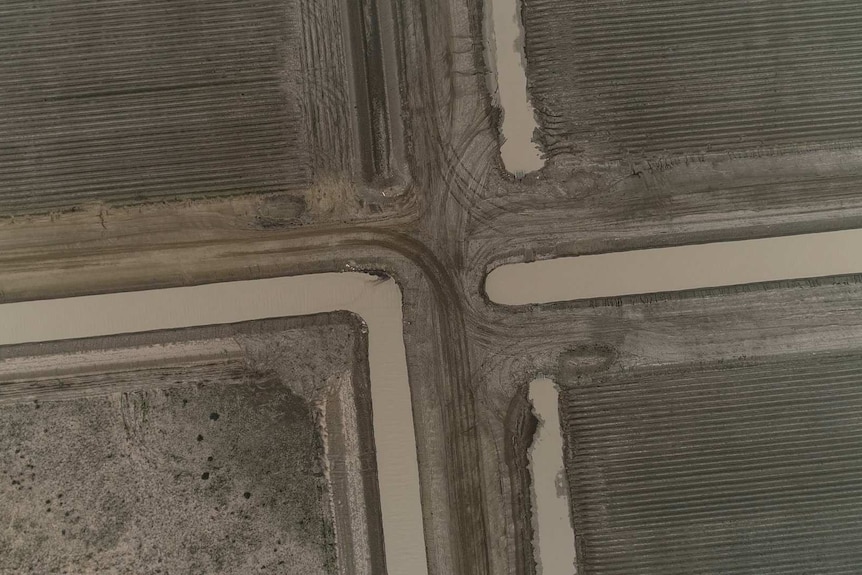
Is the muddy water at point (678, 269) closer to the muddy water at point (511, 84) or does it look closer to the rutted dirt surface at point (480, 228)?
the rutted dirt surface at point (480, 228)

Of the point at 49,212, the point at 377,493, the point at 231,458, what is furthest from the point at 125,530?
the point at 49,212

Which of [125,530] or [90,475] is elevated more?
[90,475]

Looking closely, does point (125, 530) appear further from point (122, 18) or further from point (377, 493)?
point (122, 18)

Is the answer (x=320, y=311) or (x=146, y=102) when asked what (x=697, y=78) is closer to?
(x=320, y=311)

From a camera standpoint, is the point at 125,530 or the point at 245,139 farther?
the point at 245,139

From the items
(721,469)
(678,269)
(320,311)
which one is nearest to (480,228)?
(320,311)

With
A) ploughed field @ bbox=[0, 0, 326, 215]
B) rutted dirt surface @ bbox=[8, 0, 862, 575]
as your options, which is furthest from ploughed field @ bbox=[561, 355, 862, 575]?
ploughed field @ bbox=[0, 0, 326, 215]

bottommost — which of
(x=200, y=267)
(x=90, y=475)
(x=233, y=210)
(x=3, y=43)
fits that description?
(x=90, y=475)
